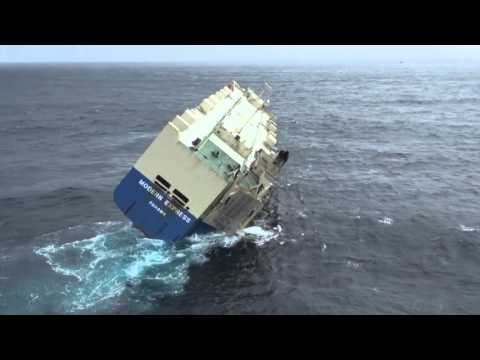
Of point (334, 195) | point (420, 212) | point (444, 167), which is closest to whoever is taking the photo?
point (420, 212)

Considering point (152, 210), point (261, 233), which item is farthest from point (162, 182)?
point (261, 233)

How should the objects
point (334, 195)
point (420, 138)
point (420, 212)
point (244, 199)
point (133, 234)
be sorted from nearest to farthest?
point (244, 199) → point (133, 234) → point (420, 212) → point (334, 195) → point (420, 138)

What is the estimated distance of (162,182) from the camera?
4659cm

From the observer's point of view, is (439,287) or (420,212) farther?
(420,212)

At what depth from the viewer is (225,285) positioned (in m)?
43.2

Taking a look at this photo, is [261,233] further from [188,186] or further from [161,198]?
[161,198]

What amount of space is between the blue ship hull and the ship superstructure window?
1.49ft

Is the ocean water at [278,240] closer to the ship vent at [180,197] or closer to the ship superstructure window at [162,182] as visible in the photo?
the ship vent at [180,197]

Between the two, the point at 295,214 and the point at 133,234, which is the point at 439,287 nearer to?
the point at 295,214

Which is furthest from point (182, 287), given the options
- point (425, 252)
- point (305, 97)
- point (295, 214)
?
point (305, 97)

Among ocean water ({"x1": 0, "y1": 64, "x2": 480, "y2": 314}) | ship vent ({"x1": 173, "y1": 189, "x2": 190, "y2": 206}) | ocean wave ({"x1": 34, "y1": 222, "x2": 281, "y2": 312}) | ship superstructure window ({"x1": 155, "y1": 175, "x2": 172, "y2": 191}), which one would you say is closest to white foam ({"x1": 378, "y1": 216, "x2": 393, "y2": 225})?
ocean water ({"x1": 0, "y1": 64, "x2": 480, "y2": 314})

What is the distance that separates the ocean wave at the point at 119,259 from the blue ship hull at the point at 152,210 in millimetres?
2393

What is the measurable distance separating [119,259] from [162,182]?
343 inches

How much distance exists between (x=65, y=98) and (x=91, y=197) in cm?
12481
